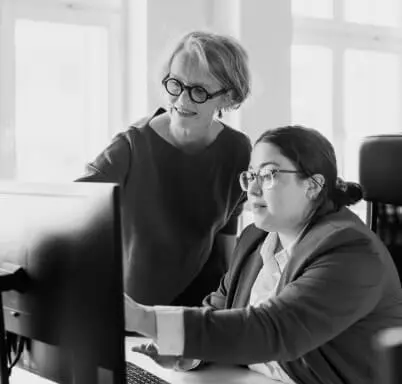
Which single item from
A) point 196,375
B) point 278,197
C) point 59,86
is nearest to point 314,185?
point 278,197

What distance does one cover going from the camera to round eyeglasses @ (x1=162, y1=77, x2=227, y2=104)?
1.82 meters

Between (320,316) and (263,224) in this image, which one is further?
(263,224)

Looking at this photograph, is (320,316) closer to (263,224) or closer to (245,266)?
(263,224)

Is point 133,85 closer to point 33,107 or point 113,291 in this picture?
point 33,107

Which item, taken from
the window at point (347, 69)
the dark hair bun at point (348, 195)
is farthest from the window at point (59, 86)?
the dark hair bun at point (348, 195)

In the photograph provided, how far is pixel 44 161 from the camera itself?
3207 mm

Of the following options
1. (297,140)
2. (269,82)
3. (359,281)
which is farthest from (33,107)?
(359,281)

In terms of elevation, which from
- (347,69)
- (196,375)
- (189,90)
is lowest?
(196,375)

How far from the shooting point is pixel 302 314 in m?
1.32

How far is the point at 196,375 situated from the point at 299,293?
30 centimetres

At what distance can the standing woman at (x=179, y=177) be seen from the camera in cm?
188

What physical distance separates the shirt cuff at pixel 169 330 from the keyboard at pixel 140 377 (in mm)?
151

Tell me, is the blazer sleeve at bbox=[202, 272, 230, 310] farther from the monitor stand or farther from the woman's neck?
the monitor stand

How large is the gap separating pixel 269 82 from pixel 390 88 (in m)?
1.38
